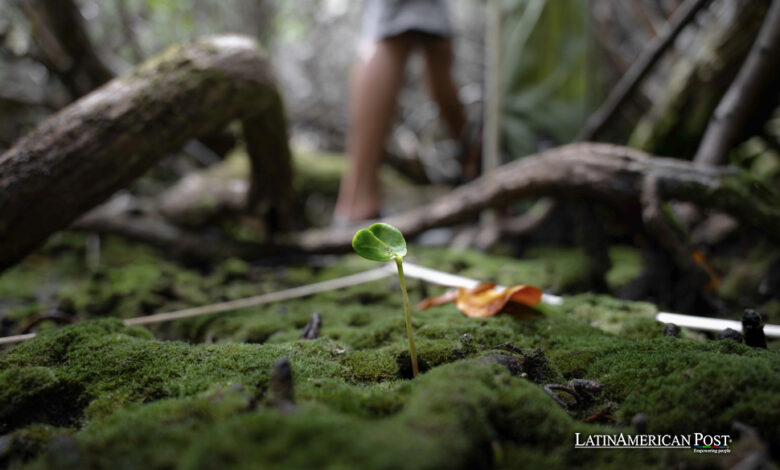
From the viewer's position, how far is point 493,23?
3707 mm

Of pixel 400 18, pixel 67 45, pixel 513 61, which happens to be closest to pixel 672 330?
pixel 400 18

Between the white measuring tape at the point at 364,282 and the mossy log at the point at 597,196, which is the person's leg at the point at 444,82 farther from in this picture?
the white measuring tape at the point at 364,282

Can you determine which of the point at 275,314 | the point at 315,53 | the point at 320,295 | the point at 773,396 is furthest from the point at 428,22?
the point at 315,53

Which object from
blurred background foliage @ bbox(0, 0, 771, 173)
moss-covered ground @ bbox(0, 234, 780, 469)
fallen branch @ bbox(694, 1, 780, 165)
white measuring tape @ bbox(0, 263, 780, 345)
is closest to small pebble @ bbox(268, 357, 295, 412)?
moss-covered ground @ bbox(0, 234, 780, 469)

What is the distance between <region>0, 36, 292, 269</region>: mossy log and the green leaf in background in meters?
1.38

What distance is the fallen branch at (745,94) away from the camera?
2348 millimetres

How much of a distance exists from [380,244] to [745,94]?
2.42 meters

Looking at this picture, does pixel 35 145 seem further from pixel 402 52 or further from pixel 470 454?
pixel 402 52

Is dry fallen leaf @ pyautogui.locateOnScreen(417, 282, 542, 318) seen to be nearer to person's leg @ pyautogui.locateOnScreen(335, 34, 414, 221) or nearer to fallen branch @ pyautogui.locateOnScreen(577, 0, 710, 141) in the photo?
fallen branch @ pyautogui.locateOnScreen(577, 0, 710, 141)

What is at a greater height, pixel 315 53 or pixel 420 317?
pixel 315 53

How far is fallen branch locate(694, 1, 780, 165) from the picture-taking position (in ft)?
7.70

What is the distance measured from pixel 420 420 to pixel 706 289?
66.0 inches
